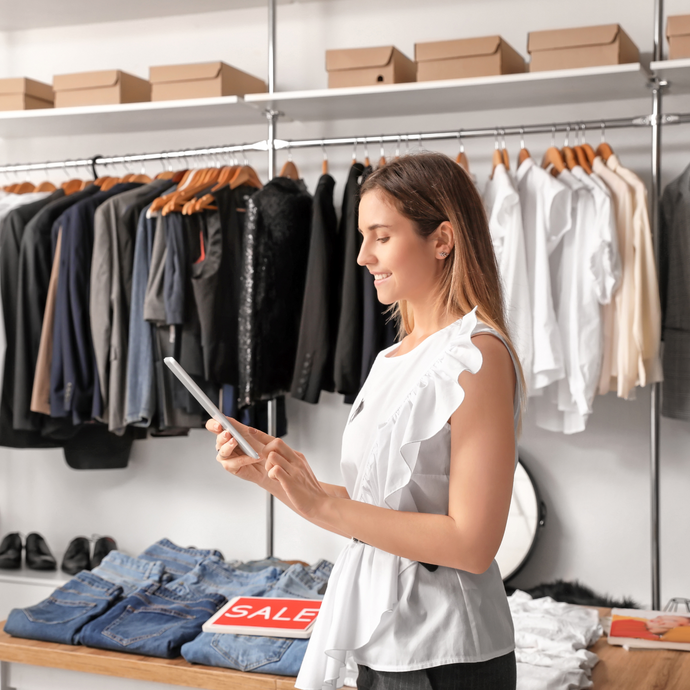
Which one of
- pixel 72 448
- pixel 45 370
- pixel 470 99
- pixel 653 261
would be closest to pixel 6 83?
pixel 45 370

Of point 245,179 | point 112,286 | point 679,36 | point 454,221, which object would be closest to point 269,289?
point 245,179

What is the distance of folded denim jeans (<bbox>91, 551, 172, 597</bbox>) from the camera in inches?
95.9

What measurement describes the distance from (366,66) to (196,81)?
2.08ft

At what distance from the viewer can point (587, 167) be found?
8.93 feet

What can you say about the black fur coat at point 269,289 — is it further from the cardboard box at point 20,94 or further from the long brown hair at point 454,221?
the long brown hair at point 454,221

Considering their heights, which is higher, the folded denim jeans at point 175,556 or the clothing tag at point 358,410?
the clothing tag at point 358,410

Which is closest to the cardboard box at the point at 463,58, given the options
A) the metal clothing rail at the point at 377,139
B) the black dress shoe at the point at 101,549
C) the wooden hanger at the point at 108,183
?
the metal clothing rail at the point at 377,139

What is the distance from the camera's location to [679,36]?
2.51 meters

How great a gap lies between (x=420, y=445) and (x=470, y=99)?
6.63 feet

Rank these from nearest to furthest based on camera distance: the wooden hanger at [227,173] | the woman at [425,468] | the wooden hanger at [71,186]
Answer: the woman at [425,468] < the wooden hanger at [227,173] < the wooden hanger at [71,186]

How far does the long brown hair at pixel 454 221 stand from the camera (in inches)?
48.5

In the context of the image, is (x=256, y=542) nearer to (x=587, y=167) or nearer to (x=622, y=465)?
(x=622, y=465)

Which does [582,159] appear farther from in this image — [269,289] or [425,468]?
[425,468]

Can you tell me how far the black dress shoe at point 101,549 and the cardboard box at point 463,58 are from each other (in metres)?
2.21
